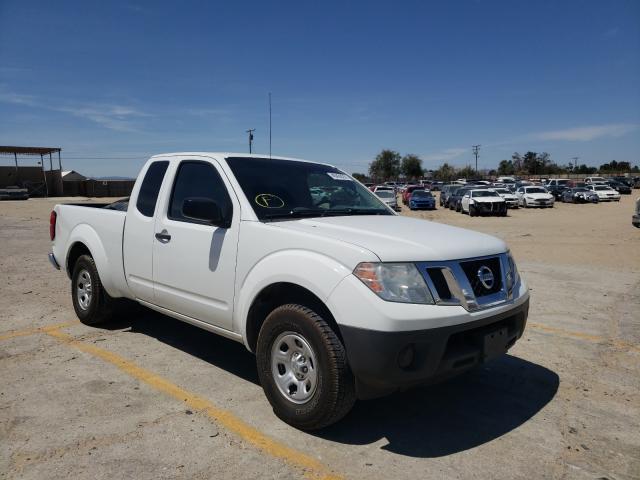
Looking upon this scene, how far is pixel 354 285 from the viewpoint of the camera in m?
2.89

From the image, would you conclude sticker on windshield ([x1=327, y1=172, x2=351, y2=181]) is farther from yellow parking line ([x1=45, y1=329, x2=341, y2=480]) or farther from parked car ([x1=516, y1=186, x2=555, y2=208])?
parked car ([x1=516, y1=186, x2=555, y2=208])

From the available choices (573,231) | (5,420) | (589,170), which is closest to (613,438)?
(5,420)

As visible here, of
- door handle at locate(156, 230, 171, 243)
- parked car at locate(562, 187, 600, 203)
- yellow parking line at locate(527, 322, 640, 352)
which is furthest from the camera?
parked car at locate(562, 187, 600, 203)

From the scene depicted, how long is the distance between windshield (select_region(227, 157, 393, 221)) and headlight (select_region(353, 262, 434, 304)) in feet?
3.64

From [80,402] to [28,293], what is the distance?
447 centimetres

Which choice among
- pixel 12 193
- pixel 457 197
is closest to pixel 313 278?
pixel 457 197

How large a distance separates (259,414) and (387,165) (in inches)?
4892

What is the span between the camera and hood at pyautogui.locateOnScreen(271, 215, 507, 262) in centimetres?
301

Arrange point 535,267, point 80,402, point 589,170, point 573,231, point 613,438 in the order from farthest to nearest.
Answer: point 589,170
point 573,231
point 535,267
point 80,402
point 613,438

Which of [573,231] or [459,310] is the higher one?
[459,310]

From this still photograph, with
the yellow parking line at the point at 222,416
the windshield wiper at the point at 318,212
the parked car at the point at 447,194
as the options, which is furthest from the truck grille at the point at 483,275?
the parked car at the point at 447,194

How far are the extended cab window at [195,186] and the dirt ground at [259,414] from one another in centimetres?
145

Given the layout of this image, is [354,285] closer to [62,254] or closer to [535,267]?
[62,254]

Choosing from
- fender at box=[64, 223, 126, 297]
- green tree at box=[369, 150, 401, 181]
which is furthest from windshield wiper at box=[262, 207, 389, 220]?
green tree at box=[369, 150, 401, 181]
